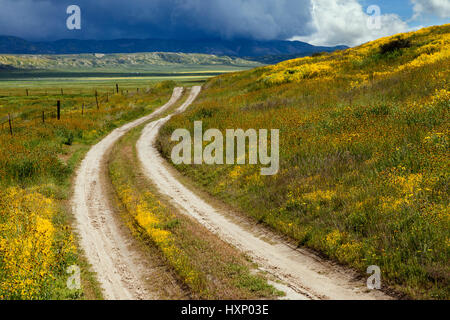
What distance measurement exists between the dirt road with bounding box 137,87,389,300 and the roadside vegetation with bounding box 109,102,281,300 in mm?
500

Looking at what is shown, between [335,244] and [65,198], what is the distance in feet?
42.8

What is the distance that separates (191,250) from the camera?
10.3 meters

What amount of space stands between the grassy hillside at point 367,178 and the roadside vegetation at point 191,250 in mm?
2518

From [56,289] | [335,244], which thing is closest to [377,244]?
[335,244]

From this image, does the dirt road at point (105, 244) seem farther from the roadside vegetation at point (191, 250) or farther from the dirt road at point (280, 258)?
the dirt road at point (280, 258)

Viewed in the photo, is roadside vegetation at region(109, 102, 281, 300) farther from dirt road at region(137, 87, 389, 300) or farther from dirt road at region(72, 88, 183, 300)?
dirt road at region(72, 88, 183, 300)

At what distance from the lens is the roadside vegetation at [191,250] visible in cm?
823

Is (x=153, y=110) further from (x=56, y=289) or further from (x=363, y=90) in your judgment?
(x=56, y=289)

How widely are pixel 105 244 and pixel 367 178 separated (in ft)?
32.1

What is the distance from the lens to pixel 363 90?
23.3 metres

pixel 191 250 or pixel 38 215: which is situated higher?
pixel 38 215

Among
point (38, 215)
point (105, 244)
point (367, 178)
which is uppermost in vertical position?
point (367, 178)

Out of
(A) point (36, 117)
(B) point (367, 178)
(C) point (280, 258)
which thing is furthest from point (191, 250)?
(A) point (36, 117)

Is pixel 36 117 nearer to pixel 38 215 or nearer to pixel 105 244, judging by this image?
pixel 38 215
